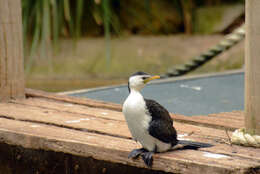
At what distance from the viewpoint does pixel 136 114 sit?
1557 mm

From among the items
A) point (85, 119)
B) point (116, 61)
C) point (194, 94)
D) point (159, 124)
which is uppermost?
point (159, 124)

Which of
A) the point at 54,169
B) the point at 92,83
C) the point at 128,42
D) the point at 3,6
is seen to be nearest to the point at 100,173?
the point at 54,169

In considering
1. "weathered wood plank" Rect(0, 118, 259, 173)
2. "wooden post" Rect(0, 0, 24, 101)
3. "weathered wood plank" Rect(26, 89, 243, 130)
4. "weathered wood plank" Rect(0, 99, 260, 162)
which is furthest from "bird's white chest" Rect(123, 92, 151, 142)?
"wooden post" Rect(0, 0, 24, 101)

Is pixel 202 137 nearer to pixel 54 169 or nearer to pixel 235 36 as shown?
pixel 54 169

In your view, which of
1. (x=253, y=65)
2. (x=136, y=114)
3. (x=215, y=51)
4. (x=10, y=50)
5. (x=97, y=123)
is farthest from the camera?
(x=215, y=51)

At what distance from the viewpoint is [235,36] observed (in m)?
4.51

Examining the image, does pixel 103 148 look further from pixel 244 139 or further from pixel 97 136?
pixel 244 139

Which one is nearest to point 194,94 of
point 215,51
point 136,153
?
point 215,51

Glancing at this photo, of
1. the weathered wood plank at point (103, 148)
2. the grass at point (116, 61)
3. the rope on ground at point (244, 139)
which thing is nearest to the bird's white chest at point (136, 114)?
the weathered wood plank at point (103, 148)

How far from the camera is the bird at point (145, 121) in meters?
1.56

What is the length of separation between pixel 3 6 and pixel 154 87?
127 cm

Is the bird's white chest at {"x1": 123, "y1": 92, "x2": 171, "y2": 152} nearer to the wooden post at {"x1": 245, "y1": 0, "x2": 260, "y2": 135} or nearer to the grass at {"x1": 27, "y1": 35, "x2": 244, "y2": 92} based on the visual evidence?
the wooden post at {"x1": 245, "y1": 0, "x2": 260, "y2": 135}

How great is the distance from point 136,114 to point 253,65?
420 millimetres

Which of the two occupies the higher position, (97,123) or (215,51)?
(97,123)
